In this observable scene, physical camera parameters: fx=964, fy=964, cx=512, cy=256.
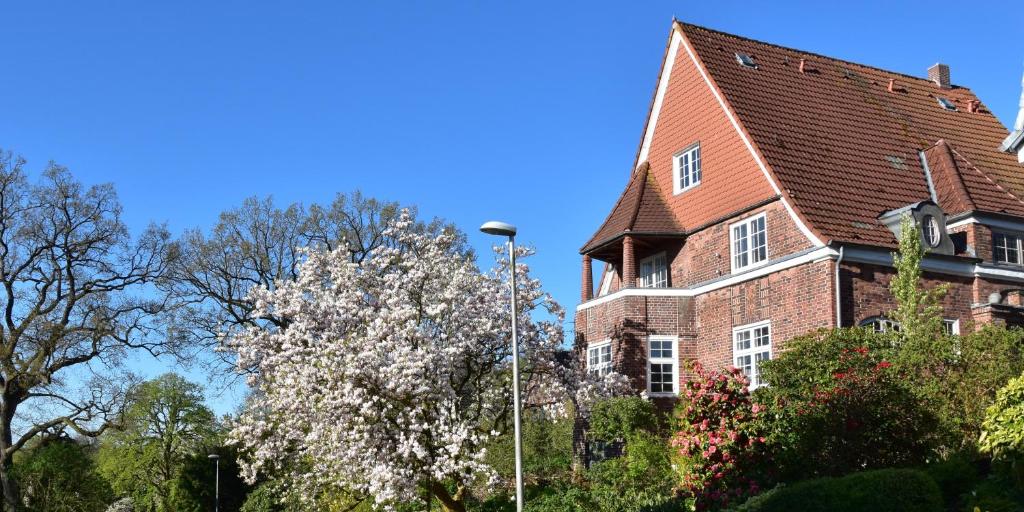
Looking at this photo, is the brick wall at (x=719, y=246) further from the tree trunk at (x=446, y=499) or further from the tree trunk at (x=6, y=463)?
the tree trunk at (x=6, y=463)

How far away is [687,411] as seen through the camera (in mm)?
15727

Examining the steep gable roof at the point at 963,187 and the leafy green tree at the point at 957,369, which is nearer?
the leafy green tree at the point at 957,369

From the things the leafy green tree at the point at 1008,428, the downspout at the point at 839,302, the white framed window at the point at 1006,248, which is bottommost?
the leafy green tree at the point at 1008,428

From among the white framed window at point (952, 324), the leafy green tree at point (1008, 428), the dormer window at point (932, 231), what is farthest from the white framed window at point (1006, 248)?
the leafy green tree at point (1008, 428)

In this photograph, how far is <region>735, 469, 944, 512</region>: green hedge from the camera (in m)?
11.3

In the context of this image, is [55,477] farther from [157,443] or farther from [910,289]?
[910,289]

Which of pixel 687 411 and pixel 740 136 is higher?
pixel 740 136

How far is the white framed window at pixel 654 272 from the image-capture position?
87.3 ft

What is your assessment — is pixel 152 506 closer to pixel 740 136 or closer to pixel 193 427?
pixel 193 427

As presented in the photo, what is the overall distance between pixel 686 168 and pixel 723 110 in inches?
86.7

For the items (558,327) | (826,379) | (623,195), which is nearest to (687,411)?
(826,379)

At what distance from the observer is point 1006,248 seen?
23.4 meters

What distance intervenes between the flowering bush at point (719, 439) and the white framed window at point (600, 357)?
351 inches

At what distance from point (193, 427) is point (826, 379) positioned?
107 feet
